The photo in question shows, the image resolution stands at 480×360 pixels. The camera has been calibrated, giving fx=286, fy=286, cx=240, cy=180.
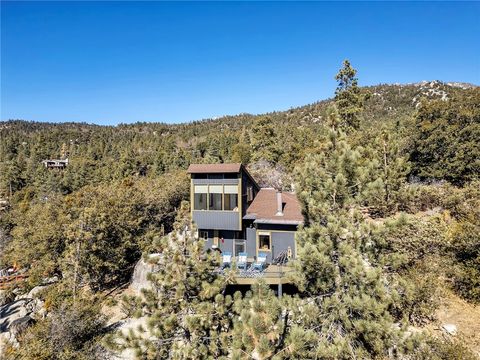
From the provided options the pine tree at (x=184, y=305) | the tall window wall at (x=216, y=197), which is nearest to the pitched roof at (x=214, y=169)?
the tall window wall at (x=216, y=197)

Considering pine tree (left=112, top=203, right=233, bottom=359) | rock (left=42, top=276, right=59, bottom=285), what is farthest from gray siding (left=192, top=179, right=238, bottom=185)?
rock (left=42, top=276, right=59, bottom=285)

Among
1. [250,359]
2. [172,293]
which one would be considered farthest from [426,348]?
[172,293]

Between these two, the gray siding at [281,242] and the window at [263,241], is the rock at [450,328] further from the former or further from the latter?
the window at [263,241]

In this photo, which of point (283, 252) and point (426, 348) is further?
point (283, 252)

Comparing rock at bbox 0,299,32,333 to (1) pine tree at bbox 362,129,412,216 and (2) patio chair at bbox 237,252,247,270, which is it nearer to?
(2) patio chair at bbox 237,252,247,270

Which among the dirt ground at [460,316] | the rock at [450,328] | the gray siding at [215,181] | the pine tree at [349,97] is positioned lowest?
the rock at [450,328]

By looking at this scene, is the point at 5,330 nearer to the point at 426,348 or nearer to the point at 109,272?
the point at 109,272
